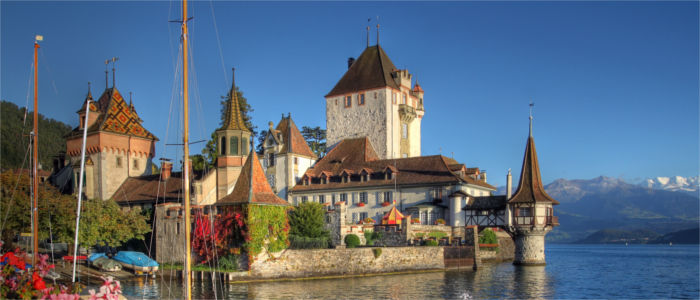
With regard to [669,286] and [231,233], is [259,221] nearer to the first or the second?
[231,233]

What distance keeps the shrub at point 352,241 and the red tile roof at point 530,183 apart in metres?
15.5

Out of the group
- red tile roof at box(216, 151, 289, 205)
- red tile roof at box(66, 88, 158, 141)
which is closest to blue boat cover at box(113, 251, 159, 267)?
red tile roof at box(216, 151, 289, 205)

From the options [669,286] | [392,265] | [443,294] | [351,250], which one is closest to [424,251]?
[392,265]

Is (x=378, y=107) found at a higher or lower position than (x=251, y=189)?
higher

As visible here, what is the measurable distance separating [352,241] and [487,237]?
590 inches

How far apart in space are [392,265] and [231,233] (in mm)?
11901

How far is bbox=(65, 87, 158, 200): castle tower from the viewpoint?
2275 inches

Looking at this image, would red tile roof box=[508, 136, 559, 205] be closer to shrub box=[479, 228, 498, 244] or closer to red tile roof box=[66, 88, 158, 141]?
shrub box=[479, 228, 498, 244]

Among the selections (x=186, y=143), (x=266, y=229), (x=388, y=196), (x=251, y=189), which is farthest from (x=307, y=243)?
(x=186, y=143)

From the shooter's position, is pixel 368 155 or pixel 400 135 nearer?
pixel 368 155

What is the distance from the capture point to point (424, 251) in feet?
156

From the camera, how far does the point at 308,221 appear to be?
48688mm

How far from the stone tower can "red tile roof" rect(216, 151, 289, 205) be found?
33322 millimetres

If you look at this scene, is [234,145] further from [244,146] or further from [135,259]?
[135,259]
